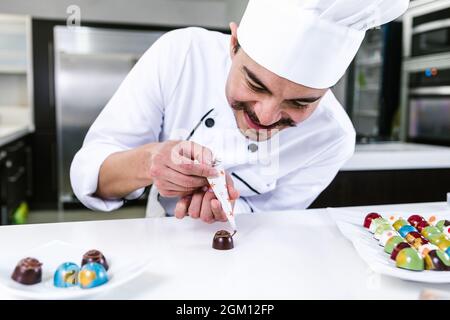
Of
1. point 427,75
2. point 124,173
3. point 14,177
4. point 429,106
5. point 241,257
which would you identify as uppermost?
point 427,75

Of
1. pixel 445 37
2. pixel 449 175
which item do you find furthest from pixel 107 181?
pixel 445 37

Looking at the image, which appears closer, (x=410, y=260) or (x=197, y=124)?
(x=410, y=260)

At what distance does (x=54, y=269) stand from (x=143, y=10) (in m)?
4.04

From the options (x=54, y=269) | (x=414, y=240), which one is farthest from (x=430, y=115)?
(x=54, y=269)

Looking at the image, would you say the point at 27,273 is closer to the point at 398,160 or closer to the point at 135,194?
the point at 135,194

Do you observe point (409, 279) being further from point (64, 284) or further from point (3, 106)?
point (3, 106)

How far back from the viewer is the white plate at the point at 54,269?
21.1 inches

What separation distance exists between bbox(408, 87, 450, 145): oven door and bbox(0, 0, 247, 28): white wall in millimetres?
1630

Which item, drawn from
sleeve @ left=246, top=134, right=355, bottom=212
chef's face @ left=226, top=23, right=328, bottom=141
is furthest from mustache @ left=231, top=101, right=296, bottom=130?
sleeve @ left=246, top=134, right=355, bottom=212

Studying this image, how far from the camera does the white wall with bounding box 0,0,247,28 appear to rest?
4102mm

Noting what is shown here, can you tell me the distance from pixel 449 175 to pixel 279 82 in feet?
5.68

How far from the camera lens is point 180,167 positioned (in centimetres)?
81

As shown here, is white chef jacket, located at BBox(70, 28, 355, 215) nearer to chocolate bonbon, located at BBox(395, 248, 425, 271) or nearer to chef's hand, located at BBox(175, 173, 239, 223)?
chef's hand, located at BBox(175, 173, 239, 223)

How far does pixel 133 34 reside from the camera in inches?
159
